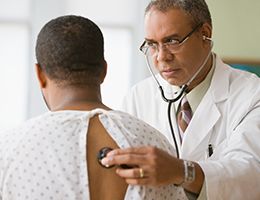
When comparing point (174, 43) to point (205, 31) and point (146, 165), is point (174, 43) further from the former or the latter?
point (146, 165)

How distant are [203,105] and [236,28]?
1487mm

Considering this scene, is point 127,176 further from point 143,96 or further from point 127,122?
point 143,96

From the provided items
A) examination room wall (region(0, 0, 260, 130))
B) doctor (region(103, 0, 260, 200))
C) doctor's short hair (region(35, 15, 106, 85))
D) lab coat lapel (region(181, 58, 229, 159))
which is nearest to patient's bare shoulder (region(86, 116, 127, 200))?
doctor's short hair (region(35, 15, 106, 85))

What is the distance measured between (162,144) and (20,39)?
192cm

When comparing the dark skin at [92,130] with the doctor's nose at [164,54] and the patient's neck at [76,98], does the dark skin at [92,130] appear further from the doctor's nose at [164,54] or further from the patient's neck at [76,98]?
the doctor's nose at [164,54]

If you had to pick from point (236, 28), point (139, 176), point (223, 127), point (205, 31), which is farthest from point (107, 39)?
point (139, 176)

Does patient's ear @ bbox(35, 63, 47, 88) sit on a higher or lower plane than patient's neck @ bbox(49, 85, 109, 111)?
higher

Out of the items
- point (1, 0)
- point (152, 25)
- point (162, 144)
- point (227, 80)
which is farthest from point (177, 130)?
point (1, 0)

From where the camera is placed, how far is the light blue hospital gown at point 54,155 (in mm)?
1038

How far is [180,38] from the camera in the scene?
171 centimetres

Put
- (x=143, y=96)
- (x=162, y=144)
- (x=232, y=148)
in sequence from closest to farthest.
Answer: (x=162, y=144) → (x=232, y=148) → (x=143, y=96)

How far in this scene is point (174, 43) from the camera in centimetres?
172

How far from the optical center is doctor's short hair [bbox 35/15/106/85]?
1.10 meters

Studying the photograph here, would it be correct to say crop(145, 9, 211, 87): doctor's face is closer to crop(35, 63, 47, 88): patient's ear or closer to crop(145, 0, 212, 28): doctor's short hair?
crop(145, 0, 212, 28): doctor's short hair
